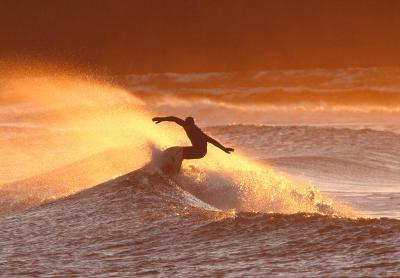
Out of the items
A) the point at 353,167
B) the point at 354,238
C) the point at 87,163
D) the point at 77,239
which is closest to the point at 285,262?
the point at 354,238

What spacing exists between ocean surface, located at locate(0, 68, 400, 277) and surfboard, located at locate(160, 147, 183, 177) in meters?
0.18

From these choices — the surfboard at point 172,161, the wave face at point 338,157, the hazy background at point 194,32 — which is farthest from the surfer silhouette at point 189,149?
the hazy background at point 194,32

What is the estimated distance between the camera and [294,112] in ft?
142

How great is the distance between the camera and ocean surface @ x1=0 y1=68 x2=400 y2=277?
10.3 meters

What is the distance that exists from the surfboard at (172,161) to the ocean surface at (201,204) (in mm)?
176

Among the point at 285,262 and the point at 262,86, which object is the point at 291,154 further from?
the point at 262,86

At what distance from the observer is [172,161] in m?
15.7

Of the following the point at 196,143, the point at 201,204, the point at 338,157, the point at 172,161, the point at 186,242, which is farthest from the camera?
the point at 338,157

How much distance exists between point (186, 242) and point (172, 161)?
4.49 meters

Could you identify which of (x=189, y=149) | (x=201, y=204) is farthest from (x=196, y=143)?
(x=201, y=204)

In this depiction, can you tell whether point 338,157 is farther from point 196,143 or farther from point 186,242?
point 186,242

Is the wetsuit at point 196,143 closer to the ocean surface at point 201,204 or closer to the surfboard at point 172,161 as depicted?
the surfboard at point 172,161

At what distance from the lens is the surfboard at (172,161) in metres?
15.6

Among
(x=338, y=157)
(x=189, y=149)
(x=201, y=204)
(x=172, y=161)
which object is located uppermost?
(x=338, y=157)
